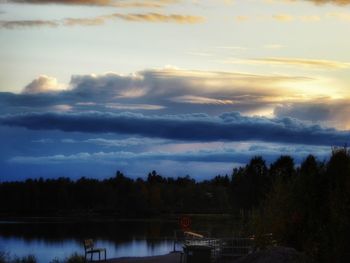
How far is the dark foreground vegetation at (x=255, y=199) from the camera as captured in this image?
Result: 19703 mm

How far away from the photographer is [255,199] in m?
91.6

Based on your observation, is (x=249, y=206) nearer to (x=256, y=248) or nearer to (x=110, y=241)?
(x=110, y=241)

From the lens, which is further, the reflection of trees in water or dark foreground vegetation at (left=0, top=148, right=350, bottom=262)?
the reflection of trees in water

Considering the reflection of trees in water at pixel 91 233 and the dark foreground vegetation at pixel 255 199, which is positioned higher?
the dark foreground vegetation at pixel 255 199

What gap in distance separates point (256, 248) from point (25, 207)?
115 metres

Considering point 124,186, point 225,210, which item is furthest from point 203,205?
point 124,186

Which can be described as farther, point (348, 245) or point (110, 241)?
point (110, 241)

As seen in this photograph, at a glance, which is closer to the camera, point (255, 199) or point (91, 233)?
point (91, 233)

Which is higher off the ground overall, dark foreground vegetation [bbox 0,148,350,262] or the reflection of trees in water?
dark foreground vegetation [bbox 0,148,350,262]

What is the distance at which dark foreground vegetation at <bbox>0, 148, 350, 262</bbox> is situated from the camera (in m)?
19.7

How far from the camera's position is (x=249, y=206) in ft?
299

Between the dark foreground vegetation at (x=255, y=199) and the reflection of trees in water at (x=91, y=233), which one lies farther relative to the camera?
the reflection of trees in water at (x=91, y=233)

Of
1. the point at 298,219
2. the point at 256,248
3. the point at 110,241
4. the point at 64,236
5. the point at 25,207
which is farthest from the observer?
the point at 25,207

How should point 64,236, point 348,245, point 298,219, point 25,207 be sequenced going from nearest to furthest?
point 348,245, point 298,219, point 64,236, point 25,207
